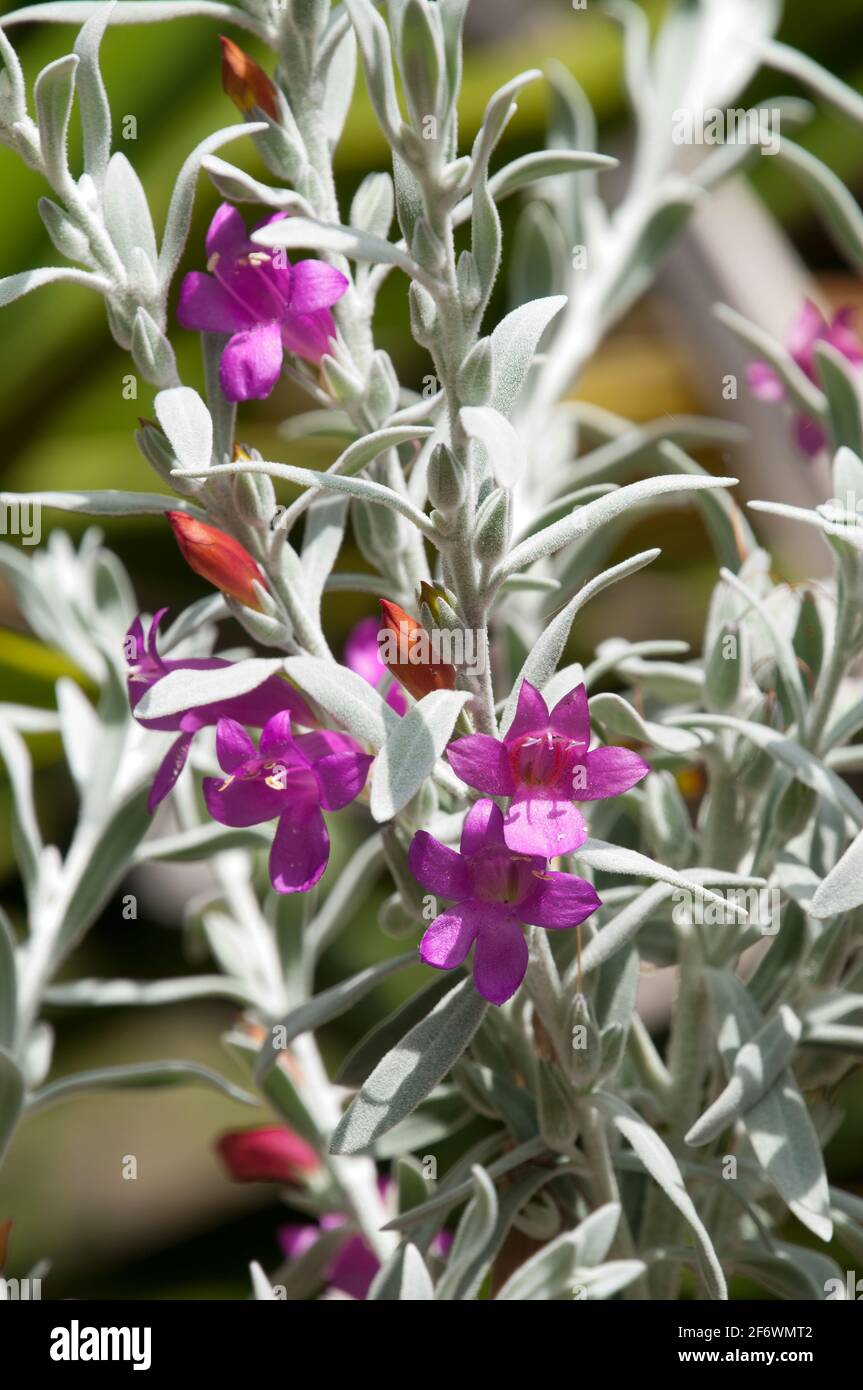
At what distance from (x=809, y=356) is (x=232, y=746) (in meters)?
0.48

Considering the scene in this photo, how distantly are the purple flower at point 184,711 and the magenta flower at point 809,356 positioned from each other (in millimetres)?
355

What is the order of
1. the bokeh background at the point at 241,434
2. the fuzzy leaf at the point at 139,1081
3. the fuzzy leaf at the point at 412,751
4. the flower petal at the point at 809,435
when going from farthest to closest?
the bokeh background at the point at 241,434 → the flower petal at the point at 809,435 → the fuzzy leaf at the point at 139,1081 → the fuzzy leaf at the point at 412,751

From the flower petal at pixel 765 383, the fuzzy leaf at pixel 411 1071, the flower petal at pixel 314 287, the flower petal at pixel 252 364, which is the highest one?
the flower petal at pixel 765 383

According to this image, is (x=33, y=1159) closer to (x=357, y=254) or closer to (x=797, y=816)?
(x=797, y=816)

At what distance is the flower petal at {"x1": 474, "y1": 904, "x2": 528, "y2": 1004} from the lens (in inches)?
14.6

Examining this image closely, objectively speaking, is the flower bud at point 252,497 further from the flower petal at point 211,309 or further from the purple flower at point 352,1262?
the purple flower at point 352,1262

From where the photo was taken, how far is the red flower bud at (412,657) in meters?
0.39

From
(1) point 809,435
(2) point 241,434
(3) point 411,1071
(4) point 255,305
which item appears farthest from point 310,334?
(2) point 241,434

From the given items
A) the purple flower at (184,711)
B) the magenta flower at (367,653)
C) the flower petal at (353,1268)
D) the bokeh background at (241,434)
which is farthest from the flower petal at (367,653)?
the bokeh background at (241,434)

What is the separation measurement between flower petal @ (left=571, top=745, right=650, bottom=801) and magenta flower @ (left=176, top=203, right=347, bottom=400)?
146mm

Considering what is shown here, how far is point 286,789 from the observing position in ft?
1.36

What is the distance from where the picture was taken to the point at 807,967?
0.51 m

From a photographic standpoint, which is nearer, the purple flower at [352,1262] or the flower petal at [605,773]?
the flower petal at [605,773]

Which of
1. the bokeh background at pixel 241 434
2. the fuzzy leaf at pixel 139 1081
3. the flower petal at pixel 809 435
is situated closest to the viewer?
the fuzzy leaf at pixel 139 1081
